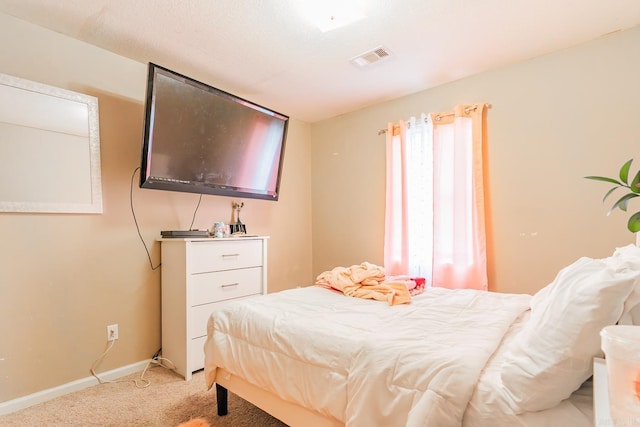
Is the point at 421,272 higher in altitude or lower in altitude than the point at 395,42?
lower

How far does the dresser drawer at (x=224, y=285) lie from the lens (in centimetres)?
244

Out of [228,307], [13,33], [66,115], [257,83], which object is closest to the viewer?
[228,307]

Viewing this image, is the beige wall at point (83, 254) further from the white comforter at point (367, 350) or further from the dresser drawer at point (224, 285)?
the white comforter at point (367, 350)

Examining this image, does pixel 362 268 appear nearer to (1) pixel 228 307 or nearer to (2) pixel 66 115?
(1) pixel 228 307

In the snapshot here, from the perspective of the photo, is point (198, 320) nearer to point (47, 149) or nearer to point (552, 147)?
point (47, 149)

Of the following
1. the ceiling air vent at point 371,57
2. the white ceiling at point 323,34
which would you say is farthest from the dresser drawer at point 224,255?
the ceiling air vent at point 371,57

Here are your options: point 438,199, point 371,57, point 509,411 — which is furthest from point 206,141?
point 509,411

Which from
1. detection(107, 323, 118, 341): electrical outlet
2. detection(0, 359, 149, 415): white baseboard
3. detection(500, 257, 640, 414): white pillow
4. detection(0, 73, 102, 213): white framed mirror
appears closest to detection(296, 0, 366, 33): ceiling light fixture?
detection(0, 73, 102, 213): white framed mirror

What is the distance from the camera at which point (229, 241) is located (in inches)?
105

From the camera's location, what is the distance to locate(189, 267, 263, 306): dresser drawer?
8.00 feet

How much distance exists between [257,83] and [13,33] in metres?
1.63

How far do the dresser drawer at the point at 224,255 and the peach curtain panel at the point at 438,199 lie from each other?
128 cm

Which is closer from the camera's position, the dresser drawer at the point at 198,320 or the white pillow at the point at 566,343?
the white pillow at the point at 566,343

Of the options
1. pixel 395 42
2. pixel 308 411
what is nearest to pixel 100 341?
pixel 308 411
